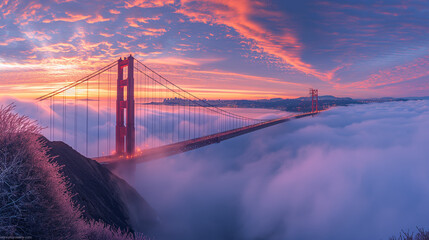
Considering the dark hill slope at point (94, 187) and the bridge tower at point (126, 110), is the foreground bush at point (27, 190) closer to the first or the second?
the dark hill slope at point (94, 187)

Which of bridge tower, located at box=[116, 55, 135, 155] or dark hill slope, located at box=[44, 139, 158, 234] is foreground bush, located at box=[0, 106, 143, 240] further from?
bridge tower, located at box=[116, 55, 135, 155]

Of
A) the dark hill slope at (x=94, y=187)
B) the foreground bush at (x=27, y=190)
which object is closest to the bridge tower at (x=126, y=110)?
the dark hill slope at (x=94, y=187)

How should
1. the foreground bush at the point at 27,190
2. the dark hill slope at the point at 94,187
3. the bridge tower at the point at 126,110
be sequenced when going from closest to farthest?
the foreground bush at the point at 27,190, the dark hill slope at the point at 94,187, the bridge tower at the point at 126,110

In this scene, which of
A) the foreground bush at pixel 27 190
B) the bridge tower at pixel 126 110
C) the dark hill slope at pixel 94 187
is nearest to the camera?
the foreground bush at pixel 27 190

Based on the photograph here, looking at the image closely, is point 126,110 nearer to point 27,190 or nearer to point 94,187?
point 94,187

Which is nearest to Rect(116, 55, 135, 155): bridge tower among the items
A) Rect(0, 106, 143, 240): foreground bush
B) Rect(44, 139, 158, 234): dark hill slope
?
Rect(44, 139, 158, 234): dark hill slope

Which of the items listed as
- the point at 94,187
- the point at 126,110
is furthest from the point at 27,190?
the point at 126,110
